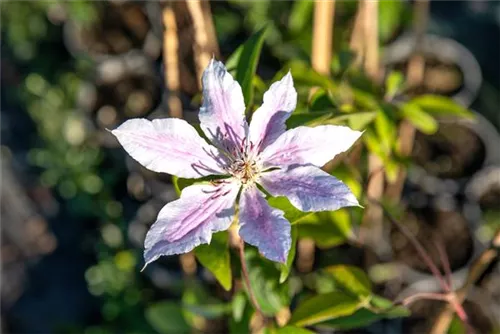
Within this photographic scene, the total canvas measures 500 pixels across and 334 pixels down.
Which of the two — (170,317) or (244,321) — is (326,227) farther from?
(170,317)

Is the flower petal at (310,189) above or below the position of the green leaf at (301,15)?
above

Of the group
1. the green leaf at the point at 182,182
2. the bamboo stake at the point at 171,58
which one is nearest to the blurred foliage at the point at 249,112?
the green leaf at the point at 182,182

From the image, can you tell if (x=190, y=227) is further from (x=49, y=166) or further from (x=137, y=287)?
(x=49, y=166)

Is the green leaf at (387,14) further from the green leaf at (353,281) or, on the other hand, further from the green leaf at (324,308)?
the green leaf at (324,308)

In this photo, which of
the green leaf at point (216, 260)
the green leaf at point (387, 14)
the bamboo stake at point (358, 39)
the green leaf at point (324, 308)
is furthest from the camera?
the green leaf at point (387, 14)

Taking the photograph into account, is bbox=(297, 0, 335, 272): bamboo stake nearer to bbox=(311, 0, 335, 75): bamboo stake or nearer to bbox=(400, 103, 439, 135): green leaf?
bbox=(311, 0, 335, 75): bamboo stake

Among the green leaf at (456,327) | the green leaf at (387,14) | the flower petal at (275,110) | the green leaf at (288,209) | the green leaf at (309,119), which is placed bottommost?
the green leaf at (456,327)

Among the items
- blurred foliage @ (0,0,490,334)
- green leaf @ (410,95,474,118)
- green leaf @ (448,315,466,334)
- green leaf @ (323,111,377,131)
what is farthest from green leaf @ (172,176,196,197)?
green leaf @ (448,315,466,334)

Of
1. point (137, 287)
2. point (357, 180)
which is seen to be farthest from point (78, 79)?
point (357, 180)
